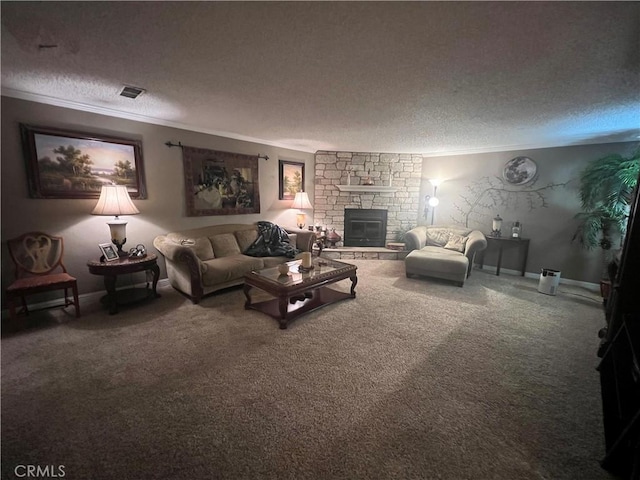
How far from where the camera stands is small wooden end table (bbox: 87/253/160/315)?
2807 millimetres

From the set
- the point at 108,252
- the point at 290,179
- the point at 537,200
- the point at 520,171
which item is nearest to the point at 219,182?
the point at 290,179

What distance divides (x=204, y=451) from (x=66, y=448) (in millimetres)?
746

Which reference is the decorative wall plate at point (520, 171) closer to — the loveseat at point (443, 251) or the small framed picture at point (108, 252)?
the loveseat at point (443, 251)

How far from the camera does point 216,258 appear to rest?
152 inches

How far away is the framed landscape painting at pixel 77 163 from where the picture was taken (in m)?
2.74

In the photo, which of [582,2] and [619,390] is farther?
[619,390]

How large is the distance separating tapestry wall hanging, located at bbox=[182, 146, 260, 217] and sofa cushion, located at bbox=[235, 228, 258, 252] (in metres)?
0.49

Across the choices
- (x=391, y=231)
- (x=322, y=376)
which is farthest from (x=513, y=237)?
(x=322, y=376)

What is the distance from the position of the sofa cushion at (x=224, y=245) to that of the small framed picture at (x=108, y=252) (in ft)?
3.89

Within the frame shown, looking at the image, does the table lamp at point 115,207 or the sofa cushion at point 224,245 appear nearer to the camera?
the table lamp at point 115,207

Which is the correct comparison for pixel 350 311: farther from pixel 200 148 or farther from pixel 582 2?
pixel 200 148

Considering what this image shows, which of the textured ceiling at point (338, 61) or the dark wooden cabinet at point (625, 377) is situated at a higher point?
the textured ceiling at point (338, 61)

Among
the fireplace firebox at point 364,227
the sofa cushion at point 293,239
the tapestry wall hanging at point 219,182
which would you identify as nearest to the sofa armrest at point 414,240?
the fireplace firebox at point 364,227

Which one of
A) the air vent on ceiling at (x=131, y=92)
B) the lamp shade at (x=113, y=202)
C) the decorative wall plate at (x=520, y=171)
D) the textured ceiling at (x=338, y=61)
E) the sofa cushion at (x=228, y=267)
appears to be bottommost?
the sofa cushion at (x=228, y=267)
